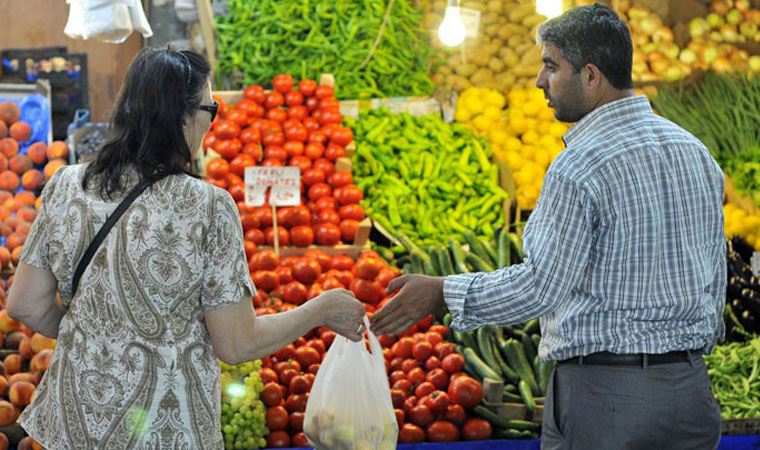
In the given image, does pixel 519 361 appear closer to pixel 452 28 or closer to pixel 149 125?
pixel 149 125

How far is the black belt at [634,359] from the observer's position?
9.05 ft

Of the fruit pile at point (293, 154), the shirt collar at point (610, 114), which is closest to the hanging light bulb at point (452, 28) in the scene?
the fruit pile at point (293, 154)

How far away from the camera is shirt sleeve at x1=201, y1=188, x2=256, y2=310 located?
8.48 ft

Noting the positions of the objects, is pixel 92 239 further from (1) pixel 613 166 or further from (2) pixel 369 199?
(2) pixel 369 199

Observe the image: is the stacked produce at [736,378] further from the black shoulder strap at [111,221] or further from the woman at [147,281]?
the black shoulder strap at [111,221]

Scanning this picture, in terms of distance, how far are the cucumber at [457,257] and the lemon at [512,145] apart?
5.74 ft

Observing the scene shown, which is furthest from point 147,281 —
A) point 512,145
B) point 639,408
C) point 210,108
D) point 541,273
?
point 512,145

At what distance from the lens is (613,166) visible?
2.72m

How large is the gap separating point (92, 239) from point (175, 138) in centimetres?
31

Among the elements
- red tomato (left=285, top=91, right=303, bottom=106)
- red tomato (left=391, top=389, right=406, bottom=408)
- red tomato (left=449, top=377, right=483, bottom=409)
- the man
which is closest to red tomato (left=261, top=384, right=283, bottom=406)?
red tomato (left=391, top=389, right=406, bottom=408)

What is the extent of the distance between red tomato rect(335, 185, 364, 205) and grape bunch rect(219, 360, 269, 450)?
81.2 inches

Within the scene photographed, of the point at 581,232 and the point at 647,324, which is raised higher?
the point at 581,232

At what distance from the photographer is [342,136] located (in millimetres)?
6680

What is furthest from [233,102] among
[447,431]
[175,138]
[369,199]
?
[175,138]
